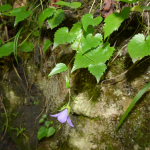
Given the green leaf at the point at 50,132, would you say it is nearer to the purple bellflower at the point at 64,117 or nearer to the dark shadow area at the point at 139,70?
the purple bellflower at the point at 64,117

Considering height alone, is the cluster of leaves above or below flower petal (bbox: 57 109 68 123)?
below

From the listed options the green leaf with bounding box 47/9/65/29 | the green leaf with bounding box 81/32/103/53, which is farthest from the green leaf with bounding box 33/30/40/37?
the green leaf with bounding box 81/32/103/53

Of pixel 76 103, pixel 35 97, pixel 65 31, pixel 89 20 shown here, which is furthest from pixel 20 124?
pixel 89 20

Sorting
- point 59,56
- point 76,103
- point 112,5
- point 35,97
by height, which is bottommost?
point 35,97

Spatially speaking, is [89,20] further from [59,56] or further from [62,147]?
[62,147]

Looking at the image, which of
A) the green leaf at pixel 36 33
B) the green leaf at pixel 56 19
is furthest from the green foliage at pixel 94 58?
the green leaf at pixel 36 33

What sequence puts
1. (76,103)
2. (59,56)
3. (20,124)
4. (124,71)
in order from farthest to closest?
(20,124), (59,56), (76,103), (124,71)

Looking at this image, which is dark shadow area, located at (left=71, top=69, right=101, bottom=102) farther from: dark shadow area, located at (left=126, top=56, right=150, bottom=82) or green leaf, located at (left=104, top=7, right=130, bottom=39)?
green leaf, located at (left=104, top=7, right=130, bottom=39)

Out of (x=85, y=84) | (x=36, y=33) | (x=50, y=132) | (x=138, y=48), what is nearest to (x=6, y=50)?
(x=36, y=33)
